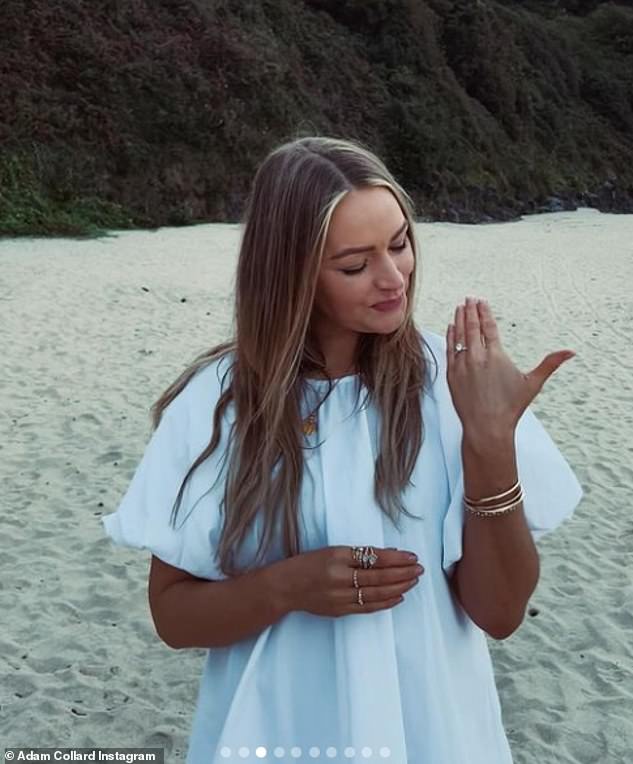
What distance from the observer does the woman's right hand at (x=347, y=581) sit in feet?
4.53

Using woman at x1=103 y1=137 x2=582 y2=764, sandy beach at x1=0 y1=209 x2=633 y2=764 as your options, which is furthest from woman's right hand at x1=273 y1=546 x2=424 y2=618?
sandy beach at x1=0 y1=209 x2=633 y2=764

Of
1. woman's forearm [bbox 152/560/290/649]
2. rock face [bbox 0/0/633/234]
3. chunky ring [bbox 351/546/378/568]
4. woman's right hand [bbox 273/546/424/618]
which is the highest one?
chunky ring [bbox 351/546/378/568]

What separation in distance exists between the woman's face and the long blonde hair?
2 centimetres

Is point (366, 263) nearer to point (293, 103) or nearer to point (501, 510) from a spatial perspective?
point (501, 510)

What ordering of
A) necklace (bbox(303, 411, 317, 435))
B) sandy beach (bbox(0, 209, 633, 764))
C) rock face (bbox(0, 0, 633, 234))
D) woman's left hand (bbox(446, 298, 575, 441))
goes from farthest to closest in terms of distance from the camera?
rock face (bbox(0, 0, 633, 234)) → sandy beach (bbox(0, 209, 633, 764)) → necklace (bbox(303, 411, 317, 435)) → woman's left hand (bbox(446, 298, 575, 441))

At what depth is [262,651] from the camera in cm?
150

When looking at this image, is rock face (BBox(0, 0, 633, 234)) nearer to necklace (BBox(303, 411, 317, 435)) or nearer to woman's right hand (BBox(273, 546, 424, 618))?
necklace (BBox(303, 411, 317, 435))

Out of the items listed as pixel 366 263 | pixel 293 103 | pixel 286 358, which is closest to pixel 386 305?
pixel 366 263

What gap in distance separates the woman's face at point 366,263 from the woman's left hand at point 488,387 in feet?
0.60

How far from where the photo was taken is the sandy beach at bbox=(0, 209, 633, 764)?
11.3ft

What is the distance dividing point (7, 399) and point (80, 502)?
91.9 inches

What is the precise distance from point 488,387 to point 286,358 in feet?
1.15

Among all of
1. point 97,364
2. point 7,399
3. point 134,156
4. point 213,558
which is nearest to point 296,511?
point 213,558

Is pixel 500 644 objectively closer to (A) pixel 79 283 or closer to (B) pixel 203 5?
(A) pixel 79 283
